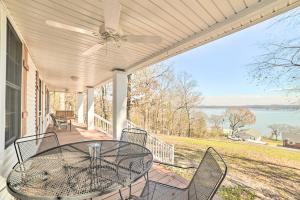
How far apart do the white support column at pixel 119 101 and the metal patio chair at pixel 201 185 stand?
268 cm

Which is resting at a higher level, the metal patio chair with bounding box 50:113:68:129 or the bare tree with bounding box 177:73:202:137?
the bare tree with bounding box 177:73:202:137

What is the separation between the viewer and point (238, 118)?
738 cm

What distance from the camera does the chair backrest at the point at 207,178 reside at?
4.20 ft

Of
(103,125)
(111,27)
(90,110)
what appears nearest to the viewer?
(111,27)

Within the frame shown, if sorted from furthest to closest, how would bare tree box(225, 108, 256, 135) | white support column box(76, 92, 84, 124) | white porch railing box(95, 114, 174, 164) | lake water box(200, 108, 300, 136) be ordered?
white support column box(76, 92, 84, 124) → bare tree box(225, 108, 256, 135) → white porch railing box(95, 114, 174, 164) → lake water box(200, 108, 300, 136)

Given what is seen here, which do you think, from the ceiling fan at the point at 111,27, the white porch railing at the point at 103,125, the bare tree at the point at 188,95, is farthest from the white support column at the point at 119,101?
the bare tree at the point at 188,95

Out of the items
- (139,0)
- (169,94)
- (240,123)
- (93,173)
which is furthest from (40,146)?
(169,94)

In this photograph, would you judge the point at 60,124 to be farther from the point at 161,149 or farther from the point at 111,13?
the point at 111,13

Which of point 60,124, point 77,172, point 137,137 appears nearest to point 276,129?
point 137,137

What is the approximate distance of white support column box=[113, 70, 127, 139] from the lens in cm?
439

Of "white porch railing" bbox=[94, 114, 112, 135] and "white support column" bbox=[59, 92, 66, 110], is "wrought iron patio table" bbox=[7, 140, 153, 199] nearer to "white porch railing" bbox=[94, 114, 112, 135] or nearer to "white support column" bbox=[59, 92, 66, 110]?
"white porch railing" bbox=[94, 114, 112, 135]

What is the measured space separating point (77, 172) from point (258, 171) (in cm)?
489

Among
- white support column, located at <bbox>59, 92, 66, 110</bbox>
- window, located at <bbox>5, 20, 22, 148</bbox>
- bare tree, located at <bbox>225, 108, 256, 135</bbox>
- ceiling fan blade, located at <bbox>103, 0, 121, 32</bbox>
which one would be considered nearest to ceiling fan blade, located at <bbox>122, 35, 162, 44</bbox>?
ceiling fan blade, located at <bbox>103, 0, 121, 32</bbox>

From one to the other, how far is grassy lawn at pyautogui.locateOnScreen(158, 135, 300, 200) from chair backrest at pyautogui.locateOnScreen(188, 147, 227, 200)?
4.78ft
